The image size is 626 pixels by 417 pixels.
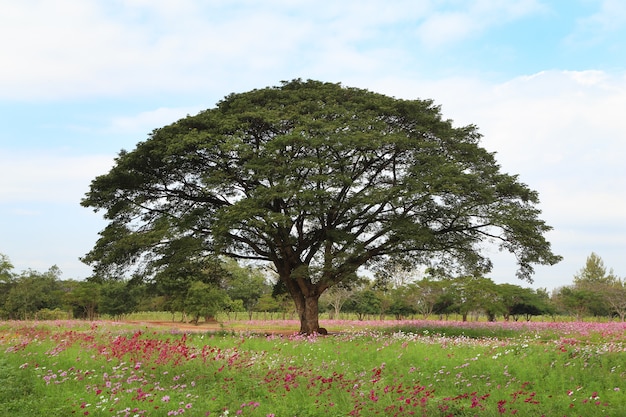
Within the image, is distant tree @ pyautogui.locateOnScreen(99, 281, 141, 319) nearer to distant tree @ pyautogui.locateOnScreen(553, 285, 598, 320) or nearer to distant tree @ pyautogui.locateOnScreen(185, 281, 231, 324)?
distant tree @ pyautogui.locateOnScreen(185, 281, 231, 324)

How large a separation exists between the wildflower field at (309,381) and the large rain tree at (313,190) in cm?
844

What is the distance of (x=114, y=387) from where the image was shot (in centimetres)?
943

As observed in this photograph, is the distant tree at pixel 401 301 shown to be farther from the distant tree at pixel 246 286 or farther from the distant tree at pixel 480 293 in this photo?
the distant tree at pixel 246 286

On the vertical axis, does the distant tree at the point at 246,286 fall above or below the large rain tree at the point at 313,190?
below

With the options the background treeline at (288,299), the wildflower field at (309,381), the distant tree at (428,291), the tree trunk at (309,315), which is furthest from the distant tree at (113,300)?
the wildflower field at (309,381)

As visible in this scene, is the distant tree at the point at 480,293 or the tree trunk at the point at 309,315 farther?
the distant tree at the point at 480,293

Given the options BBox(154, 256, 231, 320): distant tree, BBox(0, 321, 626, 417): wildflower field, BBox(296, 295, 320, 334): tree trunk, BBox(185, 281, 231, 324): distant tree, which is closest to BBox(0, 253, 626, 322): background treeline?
BBox(185, 281, 231, 324): distant tree

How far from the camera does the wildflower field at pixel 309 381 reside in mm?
8086

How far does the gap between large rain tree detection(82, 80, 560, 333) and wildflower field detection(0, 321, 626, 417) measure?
332 inches

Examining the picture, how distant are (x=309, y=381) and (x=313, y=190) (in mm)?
11181

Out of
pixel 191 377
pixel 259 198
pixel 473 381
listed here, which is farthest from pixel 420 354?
pixel 259 198

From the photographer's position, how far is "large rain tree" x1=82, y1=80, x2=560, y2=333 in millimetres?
20797

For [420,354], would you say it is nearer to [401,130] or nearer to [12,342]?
[12,342]

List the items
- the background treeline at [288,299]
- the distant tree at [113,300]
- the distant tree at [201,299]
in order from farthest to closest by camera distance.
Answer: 1. the distant tree at [113,300]
2. the background treeline at [288,299]
3. the distant tree at [201,299]
